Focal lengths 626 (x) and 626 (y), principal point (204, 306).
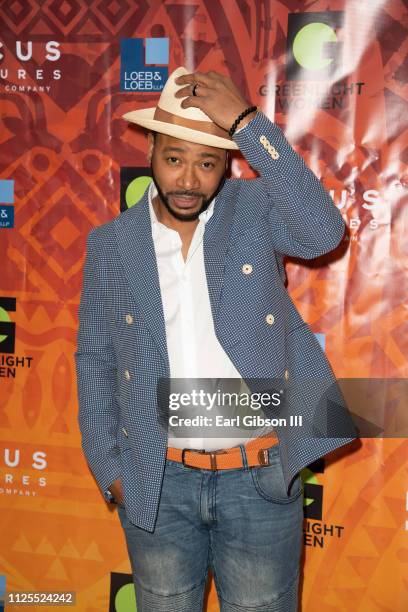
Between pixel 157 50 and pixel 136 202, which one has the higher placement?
pixel 157 50

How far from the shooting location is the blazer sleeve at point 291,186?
1.48m

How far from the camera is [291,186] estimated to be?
4.96ft

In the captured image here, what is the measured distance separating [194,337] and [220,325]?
0.31ft

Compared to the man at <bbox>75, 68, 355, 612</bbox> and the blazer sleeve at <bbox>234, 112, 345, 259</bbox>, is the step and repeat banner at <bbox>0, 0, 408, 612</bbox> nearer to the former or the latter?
the man at <bbox>75, 68, 355, 612</bbox>

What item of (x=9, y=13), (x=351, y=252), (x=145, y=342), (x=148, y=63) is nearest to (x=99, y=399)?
(x=145, y=342)

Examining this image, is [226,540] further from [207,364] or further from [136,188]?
[136,188]

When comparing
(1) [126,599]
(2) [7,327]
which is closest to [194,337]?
(2) [7,327]

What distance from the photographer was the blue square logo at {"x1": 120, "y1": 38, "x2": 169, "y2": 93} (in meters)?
2.35

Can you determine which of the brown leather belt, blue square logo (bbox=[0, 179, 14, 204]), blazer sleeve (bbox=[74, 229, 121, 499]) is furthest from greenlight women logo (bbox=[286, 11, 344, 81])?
the brown leather belt

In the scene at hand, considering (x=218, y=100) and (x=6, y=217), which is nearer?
(x=218, y=100)

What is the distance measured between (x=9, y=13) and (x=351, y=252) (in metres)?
1.61

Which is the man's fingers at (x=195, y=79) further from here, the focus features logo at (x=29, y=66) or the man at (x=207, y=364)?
the focus features logo at (x=29, y=66)

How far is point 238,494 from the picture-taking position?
5.56 feet

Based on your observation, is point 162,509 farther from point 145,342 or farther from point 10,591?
point 10,591
